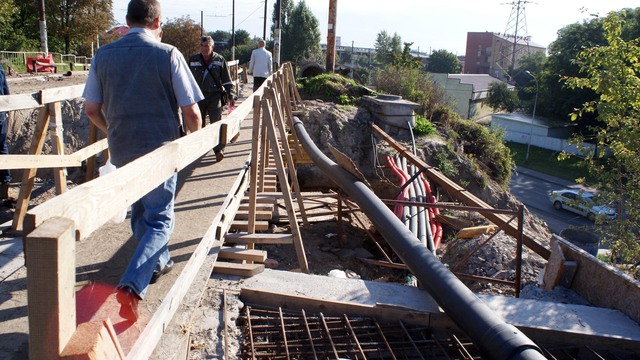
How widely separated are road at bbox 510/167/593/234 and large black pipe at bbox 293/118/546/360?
23076 millimetres

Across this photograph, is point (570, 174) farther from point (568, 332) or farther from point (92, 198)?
point (92, 198)

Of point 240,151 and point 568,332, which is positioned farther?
point 240,151

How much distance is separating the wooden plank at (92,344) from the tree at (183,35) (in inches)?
1524

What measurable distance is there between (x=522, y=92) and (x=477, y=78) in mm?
8137

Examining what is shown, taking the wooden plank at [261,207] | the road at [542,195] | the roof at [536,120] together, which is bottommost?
the road at [542,195]

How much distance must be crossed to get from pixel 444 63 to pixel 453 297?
77.6m

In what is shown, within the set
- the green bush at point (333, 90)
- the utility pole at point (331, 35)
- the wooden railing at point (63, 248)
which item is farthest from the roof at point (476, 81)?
the wooden railing at point (63, 248)

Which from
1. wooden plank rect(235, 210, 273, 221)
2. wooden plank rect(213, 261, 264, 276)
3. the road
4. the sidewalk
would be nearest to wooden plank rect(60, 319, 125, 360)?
the sidewalk

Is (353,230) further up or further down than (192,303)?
further down

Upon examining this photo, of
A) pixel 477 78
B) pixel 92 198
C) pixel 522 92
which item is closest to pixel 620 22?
pixel 92 198

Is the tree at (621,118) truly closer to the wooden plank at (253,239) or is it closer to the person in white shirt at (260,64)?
the wooden plank at (253,239)

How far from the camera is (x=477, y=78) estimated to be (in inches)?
2178

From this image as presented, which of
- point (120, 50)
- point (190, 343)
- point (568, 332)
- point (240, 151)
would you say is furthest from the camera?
point (240, 151)

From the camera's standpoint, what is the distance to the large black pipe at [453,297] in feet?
9.29
